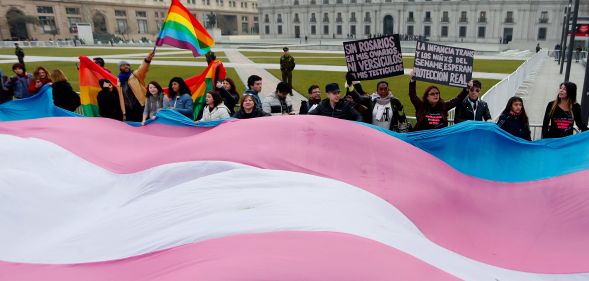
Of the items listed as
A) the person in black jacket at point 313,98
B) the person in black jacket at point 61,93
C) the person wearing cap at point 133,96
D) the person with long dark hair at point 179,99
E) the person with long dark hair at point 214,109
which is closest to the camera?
the person with long dark hair at point 214,109

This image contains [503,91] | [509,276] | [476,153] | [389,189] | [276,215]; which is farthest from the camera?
[503,91]

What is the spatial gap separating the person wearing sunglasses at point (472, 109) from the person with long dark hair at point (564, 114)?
949 mm

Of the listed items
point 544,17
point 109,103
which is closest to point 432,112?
point 109,103

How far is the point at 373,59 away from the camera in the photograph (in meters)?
7.27

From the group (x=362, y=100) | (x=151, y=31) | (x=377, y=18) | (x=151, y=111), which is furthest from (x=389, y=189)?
(x=151, y=31)

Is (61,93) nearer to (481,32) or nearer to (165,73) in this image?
(165,73)

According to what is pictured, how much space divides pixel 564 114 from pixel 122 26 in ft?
329

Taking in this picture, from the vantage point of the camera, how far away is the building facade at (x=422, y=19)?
75875 millimetres

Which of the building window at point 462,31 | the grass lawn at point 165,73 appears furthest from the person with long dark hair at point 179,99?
the building window at point 462,31

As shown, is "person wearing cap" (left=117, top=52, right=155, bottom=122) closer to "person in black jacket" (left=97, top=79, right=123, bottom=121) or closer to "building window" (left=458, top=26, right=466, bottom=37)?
"person in black jacket" (left=97, top=79, right=123, bottom=121)

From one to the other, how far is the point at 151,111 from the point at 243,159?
4.12 meters

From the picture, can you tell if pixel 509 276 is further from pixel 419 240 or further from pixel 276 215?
pixel 276 215

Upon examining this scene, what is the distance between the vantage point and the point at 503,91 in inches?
507

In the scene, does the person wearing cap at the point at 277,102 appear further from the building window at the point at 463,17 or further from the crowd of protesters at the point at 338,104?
the building window at the point at 463,17
